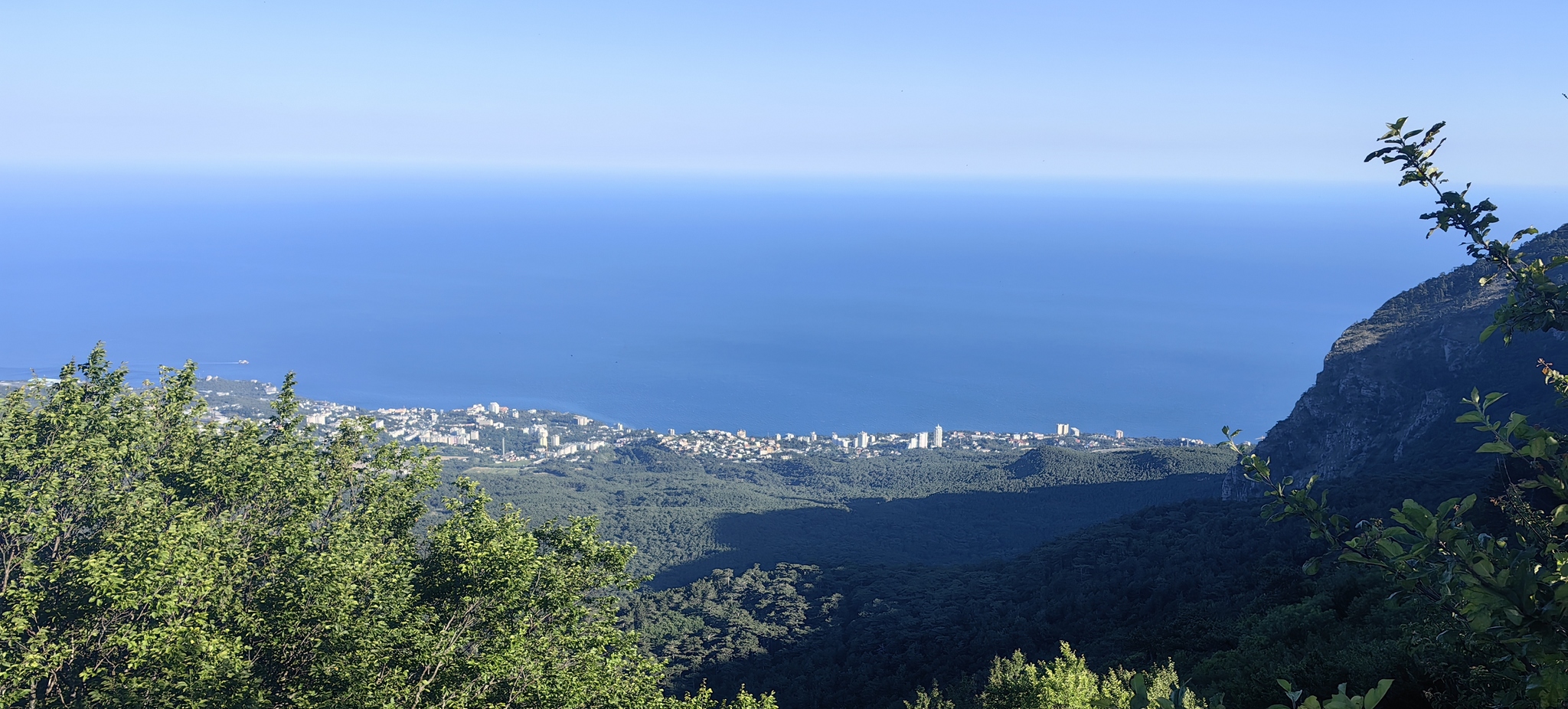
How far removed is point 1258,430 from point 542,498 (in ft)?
311

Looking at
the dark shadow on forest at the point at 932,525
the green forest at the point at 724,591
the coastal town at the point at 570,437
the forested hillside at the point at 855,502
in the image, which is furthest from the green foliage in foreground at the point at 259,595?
the coastal town at the point at 570,437

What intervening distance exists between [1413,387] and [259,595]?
180ft

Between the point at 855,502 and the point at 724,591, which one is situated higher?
the point at 855,502

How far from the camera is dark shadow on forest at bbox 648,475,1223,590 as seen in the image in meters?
58.8

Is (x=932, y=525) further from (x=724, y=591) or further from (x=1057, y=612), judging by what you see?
(x=1057, y=612)

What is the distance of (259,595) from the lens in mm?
13391

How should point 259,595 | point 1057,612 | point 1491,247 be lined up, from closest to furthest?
point 1491,247 < point 259,595 < point 1057,612

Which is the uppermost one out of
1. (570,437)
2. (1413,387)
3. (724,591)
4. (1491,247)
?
(1413,387)

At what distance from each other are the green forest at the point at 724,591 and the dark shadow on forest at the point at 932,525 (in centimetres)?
1126

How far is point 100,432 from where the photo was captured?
18.3m

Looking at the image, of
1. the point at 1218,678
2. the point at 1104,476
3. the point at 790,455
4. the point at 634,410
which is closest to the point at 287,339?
the point at 634,410

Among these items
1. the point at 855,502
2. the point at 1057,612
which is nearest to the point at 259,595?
the point at 1057,612

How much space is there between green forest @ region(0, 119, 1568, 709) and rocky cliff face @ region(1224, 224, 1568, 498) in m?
0.67

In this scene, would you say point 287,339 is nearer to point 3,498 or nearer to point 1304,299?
point 3,498
